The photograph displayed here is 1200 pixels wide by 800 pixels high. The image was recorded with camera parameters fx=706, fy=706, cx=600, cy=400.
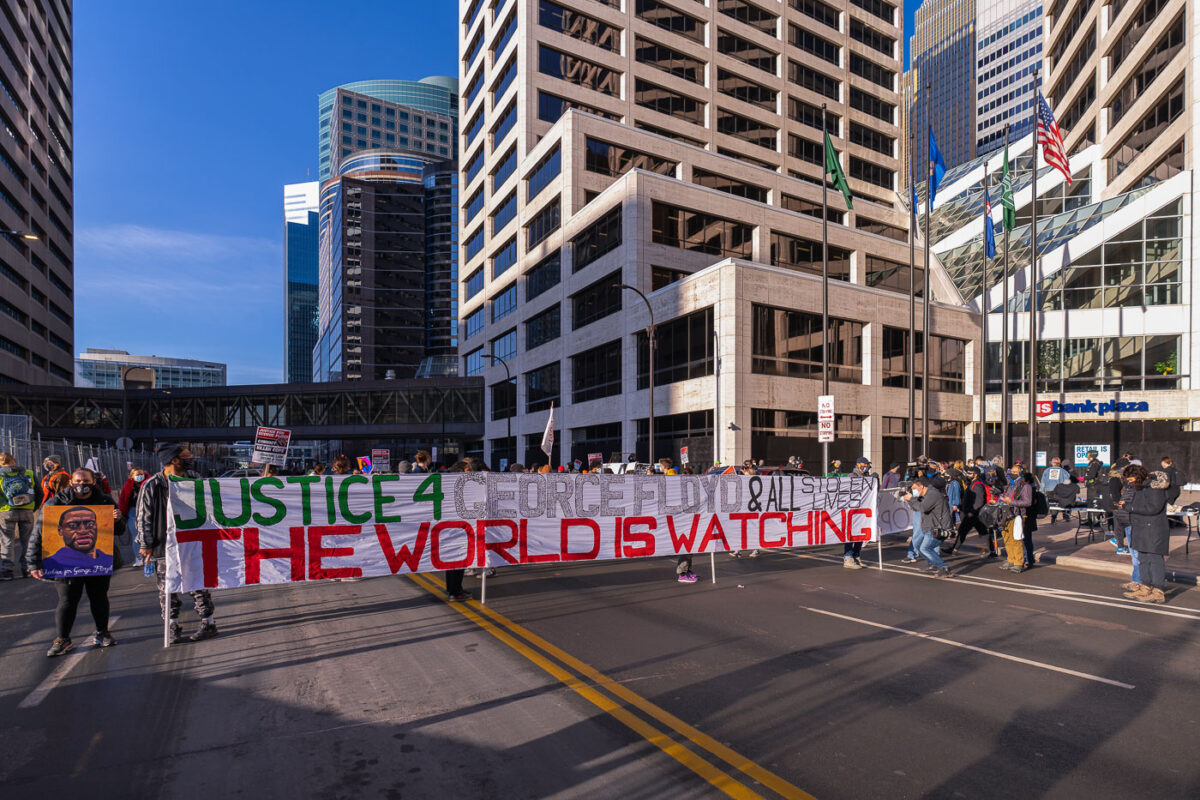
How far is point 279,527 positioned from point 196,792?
16.9 feet

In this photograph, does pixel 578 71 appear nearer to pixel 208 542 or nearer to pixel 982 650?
pixel 208 542

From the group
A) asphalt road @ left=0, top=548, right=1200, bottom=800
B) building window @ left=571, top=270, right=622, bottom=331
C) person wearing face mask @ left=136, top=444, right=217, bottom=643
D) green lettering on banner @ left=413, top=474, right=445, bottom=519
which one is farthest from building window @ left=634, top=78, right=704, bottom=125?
person wearing face mask @ left=136, top=444, right=217, bottom=643

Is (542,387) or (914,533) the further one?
(542,387)

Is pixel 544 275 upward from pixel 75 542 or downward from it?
upward

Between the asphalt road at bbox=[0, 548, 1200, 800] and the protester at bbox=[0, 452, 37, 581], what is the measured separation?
2929 millimetres

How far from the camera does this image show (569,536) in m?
10.9

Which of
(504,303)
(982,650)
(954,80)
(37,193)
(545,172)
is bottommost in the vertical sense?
(982,650)

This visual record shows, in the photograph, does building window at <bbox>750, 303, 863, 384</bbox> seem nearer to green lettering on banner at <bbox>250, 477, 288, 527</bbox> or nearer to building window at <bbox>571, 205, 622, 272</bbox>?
building window at <bbox>571, 205, 622, 272</bbox>

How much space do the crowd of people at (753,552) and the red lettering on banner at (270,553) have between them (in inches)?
23.8

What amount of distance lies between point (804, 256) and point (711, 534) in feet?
114

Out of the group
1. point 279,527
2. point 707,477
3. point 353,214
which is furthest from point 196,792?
→ point 353,214

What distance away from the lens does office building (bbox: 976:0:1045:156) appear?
6068 inches

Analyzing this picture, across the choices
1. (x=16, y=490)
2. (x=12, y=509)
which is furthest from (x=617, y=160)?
(x=12, y=509)

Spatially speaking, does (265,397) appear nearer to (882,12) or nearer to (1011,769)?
(882,12)
